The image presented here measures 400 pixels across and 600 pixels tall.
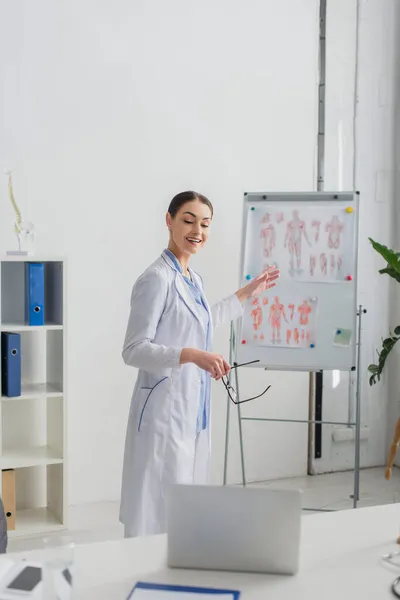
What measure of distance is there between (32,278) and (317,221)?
53.6 inches

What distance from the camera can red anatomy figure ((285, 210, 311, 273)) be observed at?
3.68 metres

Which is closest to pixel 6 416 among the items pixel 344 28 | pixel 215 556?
pixel 215 556

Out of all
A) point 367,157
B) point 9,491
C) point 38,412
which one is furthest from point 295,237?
point 9,491

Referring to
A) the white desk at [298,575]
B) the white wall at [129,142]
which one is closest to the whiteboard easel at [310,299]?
the white wall at [129,142]

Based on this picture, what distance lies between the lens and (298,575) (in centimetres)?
153

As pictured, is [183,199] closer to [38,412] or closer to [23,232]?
[23,232]

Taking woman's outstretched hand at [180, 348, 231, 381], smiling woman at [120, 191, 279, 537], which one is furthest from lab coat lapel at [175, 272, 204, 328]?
woman's outstretched hand at [180, 348, 231, 381]

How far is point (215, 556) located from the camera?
1.55m

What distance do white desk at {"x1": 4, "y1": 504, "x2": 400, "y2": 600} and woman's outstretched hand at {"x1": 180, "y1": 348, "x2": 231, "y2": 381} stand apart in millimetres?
783

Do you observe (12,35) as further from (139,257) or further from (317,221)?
(317,221)

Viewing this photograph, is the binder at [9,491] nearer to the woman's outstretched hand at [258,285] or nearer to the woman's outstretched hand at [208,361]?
the woman's outstretched hand at [258,285]

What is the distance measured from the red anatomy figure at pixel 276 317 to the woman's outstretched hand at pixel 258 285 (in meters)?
0.18

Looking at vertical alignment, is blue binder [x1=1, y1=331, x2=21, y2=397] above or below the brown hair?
below

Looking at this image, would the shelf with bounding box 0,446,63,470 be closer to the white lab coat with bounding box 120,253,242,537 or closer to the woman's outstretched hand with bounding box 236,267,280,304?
the white lab coat with bounding box 120,253,242,537
